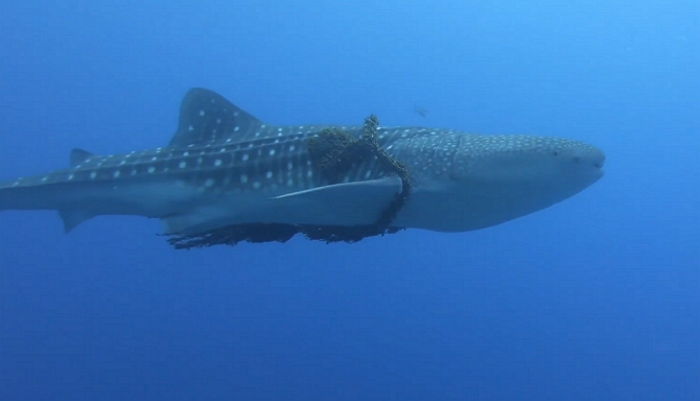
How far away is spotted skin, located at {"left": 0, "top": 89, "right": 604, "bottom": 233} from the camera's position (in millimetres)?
5891

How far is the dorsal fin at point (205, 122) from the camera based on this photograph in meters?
7.34

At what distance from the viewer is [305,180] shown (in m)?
6.64

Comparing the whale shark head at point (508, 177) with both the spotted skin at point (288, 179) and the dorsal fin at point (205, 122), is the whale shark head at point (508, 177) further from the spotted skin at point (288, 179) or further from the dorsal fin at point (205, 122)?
the dorsal fin at point (205, 122)

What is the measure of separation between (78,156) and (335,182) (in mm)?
3373

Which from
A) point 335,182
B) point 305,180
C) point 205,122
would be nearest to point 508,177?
point 335,182

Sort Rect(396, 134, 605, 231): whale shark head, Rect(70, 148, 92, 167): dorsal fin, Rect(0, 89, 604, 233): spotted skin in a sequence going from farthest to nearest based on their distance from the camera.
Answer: Rect(70, 148, 92, 167): dorsal fin, Rect(0, 89, 604, 233): spotted skin, Rect(396, 134, 605, 231): whale shark head

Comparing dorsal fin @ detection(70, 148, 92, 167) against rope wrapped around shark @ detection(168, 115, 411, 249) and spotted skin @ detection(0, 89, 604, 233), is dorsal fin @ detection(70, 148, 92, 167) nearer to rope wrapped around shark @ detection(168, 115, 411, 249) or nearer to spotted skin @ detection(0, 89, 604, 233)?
spotted skin @ detection(0, 89, 604, 233)

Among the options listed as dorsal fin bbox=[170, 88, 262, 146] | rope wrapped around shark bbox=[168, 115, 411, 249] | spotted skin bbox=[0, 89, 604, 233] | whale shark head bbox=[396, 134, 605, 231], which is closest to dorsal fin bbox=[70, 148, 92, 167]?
spotted skin bbox=[0, 89, 604, 233]

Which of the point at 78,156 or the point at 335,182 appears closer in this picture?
the point at 335,182

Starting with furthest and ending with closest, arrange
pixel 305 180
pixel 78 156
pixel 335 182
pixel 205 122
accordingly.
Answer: pixel 78 156, pixel 205 122, pixel 305 180, pixel 335 182

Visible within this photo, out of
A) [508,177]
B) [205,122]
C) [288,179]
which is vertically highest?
[205,122]

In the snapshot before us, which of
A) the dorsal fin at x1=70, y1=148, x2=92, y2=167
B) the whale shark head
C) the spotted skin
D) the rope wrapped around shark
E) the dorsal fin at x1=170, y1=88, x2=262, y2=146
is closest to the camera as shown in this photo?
the whale shark head

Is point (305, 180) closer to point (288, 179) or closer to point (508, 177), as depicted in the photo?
point (288, 179)

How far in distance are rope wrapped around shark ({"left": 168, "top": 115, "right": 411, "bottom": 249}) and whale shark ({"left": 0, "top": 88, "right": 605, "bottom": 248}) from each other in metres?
0.01
